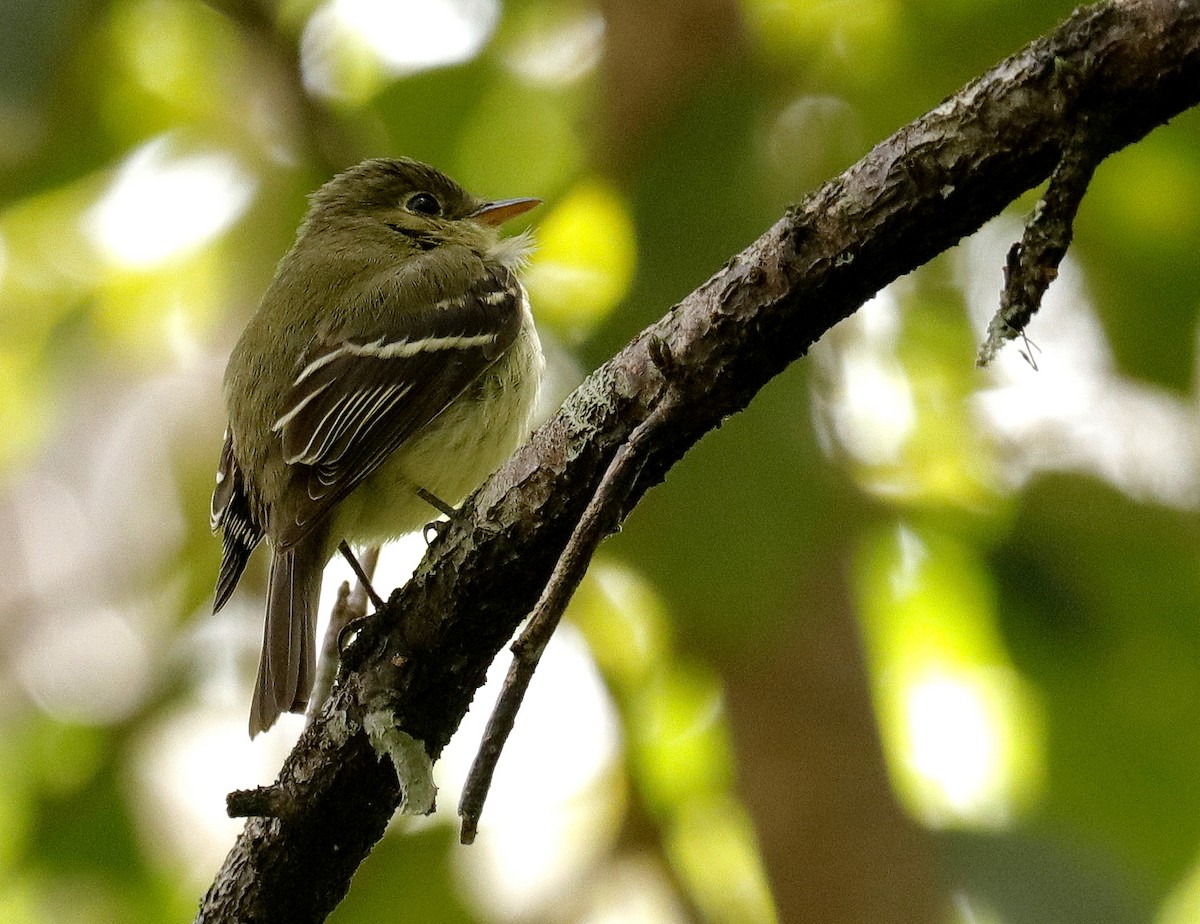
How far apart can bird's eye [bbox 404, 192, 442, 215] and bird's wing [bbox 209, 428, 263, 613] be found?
4.48 ft

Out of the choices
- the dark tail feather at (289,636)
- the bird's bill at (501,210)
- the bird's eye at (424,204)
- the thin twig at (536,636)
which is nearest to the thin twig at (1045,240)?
the thin twig at (536,636)

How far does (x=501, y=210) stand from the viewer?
14.9 ft

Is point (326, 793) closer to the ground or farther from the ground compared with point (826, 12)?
closer to the ground

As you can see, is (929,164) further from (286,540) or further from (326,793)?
(286,540)

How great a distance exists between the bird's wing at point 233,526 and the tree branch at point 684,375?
3.45ft

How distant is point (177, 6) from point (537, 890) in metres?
3.14

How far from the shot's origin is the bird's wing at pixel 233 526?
143 inches

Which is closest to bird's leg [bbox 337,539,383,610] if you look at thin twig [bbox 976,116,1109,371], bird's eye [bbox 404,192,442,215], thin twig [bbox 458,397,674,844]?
thin twig [bbox 458,397,674,844]

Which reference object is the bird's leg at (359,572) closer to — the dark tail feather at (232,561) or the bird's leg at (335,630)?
the bird's leg at (335,630)

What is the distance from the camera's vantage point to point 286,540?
3453 mm

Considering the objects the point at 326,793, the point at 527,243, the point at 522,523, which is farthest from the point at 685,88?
the point at 326,793

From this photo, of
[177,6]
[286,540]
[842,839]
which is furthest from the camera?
[177,6]

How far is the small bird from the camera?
3475 mm

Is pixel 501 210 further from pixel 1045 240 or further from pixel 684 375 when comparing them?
pixel 1045 240
